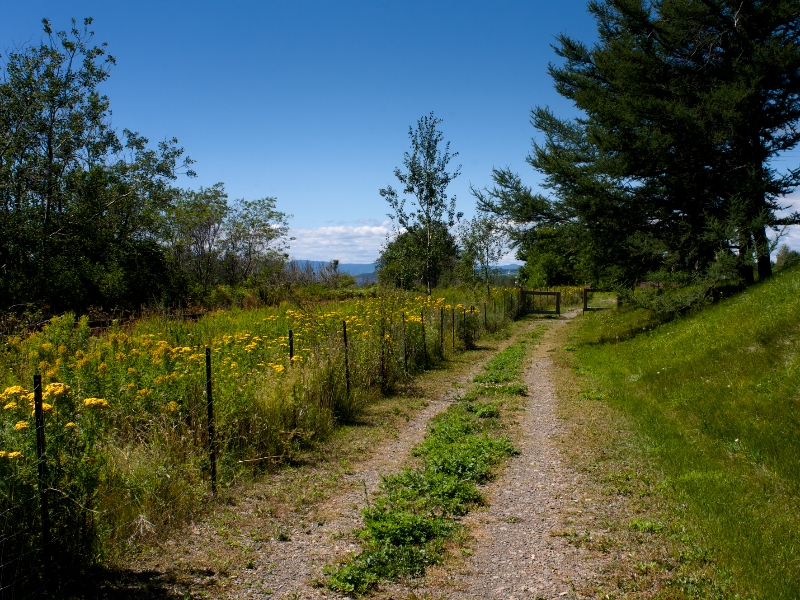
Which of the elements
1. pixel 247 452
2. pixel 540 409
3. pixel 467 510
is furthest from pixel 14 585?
pixel 540 409

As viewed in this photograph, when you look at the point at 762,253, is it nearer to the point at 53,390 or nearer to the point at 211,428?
the point at 211,428

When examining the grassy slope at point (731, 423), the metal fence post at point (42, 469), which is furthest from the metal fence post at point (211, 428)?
the grassy slope at point (731, 423)

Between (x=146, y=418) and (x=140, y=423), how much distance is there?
19 cm

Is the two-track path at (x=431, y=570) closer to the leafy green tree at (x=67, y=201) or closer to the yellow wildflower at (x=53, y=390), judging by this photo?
the yellow wildflower at (x=53, y=390)

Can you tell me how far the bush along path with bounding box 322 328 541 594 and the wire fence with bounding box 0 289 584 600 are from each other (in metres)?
1.53

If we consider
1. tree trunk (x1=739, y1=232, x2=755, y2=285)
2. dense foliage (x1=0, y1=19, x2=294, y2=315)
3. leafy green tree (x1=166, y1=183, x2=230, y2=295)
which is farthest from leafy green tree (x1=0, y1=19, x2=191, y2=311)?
tree trunk (x1=739, y1=232, x2=755, y2=285)

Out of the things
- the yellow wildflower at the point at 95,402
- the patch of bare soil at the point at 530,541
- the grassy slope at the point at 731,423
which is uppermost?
the yellow wildflower at the point at 95,402

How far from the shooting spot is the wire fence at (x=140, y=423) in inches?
139

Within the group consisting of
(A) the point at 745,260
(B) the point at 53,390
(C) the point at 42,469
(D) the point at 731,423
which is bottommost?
(D) the point at 731,423

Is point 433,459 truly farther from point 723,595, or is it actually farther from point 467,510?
point 723,595

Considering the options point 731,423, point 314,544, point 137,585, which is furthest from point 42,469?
point 731,423

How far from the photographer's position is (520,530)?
189 inches

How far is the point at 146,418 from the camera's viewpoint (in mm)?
5215

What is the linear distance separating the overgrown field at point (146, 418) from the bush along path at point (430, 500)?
60.4 inches
